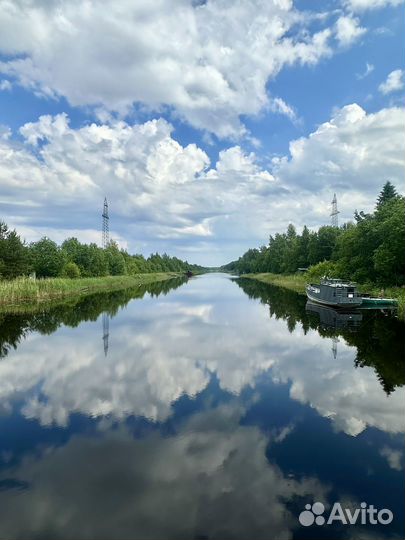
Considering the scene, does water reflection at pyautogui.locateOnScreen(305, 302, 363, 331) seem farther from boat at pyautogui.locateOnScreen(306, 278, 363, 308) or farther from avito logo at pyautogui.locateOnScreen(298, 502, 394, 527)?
avito logo at pyautogui.locateOnScreen(298, 502, 394, 527)

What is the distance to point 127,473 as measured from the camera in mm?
10266

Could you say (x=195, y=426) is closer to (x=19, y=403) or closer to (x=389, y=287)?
(x=19, y=403)

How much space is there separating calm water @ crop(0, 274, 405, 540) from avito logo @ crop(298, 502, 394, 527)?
19 cm

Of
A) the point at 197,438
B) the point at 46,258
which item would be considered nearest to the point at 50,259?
the point at 46,258

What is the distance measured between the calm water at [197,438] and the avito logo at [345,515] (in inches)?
7.4

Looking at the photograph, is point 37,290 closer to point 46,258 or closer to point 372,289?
point 46,258

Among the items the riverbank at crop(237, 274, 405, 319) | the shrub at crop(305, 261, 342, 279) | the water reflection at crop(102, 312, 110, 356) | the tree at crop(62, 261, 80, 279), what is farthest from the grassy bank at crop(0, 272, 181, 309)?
the shrub at crop(305, 261, 342, 279)

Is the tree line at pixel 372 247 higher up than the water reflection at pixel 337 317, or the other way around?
the tree line at pixel 372 247

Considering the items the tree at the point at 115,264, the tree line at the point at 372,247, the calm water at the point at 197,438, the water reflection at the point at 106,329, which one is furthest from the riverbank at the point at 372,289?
the tree at the point at 115,264

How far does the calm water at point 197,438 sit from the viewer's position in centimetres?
845

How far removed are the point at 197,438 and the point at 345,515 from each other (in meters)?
5.21

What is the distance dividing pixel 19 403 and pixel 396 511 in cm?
1431

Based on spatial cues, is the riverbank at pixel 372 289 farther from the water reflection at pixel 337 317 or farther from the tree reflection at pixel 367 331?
the water reflection at pixel 337 317

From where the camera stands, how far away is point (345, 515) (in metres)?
8.50
